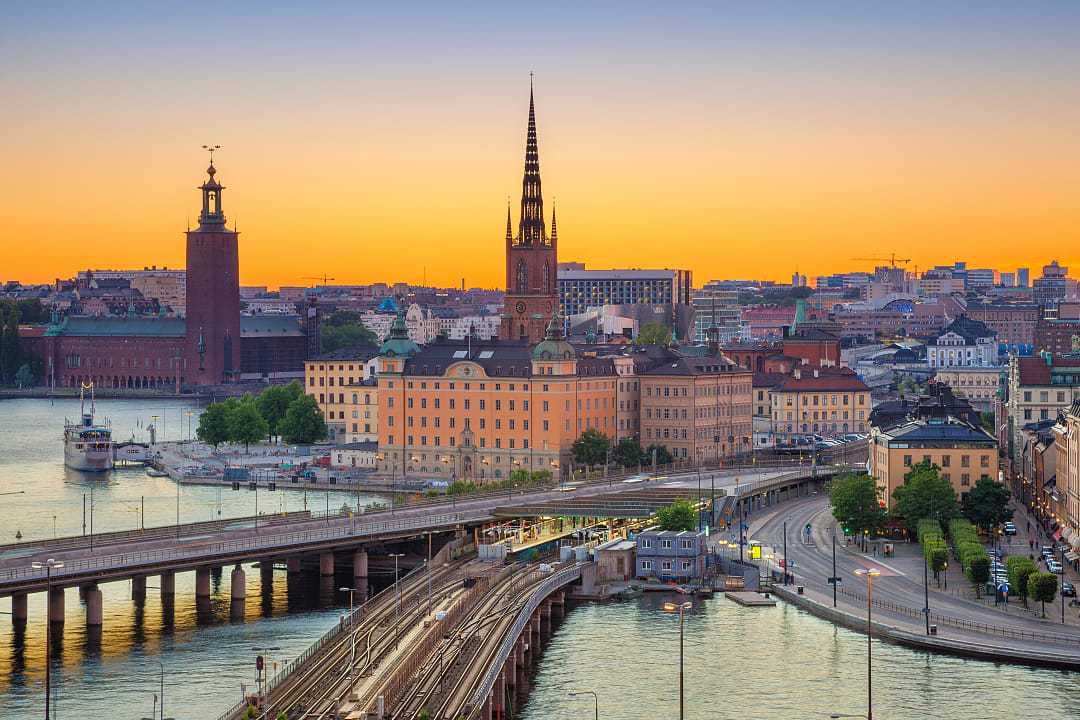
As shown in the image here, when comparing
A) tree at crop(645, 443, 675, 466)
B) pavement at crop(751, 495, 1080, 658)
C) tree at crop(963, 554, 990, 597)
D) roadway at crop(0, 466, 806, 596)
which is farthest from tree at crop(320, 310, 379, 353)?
tree at crop(963, 554, 990, 597)

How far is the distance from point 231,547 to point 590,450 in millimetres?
27609

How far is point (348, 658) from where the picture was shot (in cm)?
4178

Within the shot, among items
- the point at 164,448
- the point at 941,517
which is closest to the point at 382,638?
the point at 941,517

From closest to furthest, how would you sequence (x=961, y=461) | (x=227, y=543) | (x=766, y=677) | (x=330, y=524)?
(x=766, y=677), (x=227, y=543), (x=330, y=524), (x=961, y=461)

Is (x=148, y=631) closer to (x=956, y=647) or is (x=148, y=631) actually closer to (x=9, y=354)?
(x=956, y=647)

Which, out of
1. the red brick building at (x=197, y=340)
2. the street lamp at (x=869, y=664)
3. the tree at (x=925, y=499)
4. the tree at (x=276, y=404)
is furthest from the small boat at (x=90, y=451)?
the red brick building at (x=197, y=340)

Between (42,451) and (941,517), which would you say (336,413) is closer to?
(42,451)

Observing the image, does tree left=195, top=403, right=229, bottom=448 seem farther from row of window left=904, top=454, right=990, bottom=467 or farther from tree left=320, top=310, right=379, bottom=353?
tree left=320, top=310, right=379, bottom=353

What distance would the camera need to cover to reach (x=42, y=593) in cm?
5378

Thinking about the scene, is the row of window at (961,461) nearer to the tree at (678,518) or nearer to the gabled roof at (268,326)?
the tree at (678,518)

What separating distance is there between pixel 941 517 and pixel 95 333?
112m

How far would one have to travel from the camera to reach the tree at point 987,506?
198ft

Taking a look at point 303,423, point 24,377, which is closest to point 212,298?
point 24,377

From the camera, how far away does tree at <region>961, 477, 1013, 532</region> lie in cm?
6044
